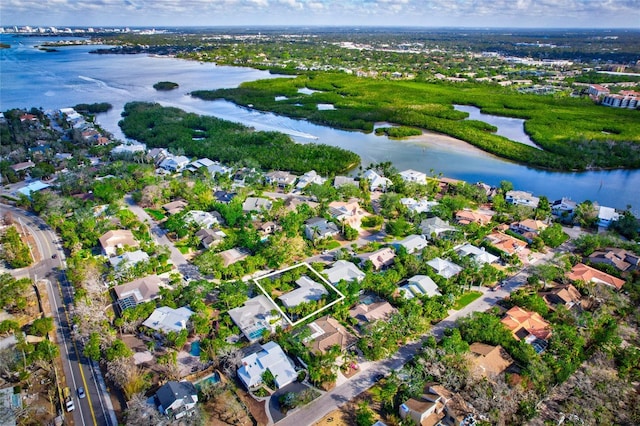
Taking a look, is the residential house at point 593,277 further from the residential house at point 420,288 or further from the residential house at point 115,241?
the residential house at point 115,241

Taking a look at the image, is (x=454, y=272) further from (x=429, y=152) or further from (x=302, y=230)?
(x=429, y=152)

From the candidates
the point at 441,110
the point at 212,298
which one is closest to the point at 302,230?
the point at 212,298

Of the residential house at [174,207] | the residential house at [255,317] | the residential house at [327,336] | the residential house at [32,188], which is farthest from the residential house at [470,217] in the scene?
the residential house at [32,188]

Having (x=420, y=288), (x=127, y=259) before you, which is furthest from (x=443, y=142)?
(x=127, y=259)

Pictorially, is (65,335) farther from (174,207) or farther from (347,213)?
(347,213)

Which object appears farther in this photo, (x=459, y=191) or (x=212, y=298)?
(x=459, y=191)

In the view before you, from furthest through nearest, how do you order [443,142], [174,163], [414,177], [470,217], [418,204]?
[443,142] → [174,163] → [414,177] → [418,204] → [470,217]

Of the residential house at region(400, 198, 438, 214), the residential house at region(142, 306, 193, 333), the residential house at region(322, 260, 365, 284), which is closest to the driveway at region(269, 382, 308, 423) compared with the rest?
the residential house at region(142, 306, 193, 333)
